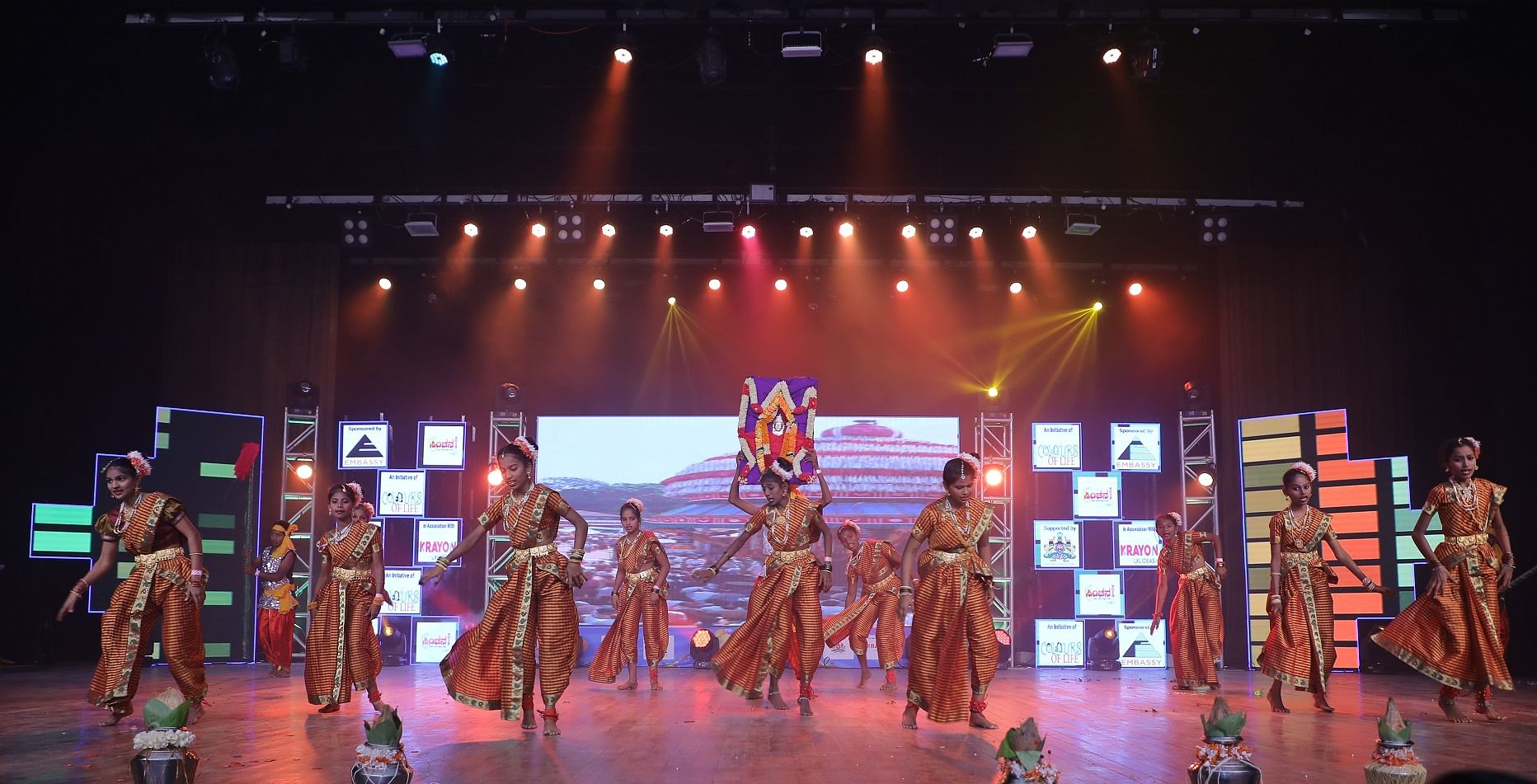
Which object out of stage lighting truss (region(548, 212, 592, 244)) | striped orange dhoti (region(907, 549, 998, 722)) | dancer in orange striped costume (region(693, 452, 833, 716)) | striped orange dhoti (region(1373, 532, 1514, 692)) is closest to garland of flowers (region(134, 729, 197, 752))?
striped orange dhoti (region(907, 549, 998, 722))

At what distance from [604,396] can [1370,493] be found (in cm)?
948

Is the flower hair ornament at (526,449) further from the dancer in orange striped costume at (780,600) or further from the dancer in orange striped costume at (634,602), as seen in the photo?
the dancer in orange striped costume at (634,602)

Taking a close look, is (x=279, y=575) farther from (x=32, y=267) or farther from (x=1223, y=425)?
(x=1223, y=425)

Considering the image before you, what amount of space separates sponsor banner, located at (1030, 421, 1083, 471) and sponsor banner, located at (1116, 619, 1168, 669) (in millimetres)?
2126

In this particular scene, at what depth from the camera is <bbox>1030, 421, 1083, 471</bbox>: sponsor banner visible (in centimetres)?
1541

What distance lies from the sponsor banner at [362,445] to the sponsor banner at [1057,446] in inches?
334

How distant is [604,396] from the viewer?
1576 cm

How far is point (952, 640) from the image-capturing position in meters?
6.62

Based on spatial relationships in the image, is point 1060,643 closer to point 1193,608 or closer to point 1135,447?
point 1135,447

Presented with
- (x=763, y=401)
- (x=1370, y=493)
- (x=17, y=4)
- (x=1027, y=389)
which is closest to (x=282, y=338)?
(x=17, y=4)

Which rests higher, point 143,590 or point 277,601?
point 143,590

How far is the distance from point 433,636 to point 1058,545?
8.12m

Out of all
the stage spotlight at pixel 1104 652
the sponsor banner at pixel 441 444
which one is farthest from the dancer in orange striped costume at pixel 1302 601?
the sponsor banner at pixel 441 444

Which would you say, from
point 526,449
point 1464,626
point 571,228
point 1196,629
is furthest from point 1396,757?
point 571,228
